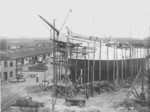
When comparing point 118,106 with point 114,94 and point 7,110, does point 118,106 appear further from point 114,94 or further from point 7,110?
point 7,110

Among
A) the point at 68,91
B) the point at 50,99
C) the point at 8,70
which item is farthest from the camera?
the point at 8,70

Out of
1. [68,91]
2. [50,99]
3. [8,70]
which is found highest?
[8,70]

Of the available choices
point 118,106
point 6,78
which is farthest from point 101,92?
point 6,78

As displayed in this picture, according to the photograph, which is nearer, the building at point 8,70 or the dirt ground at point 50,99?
the dirt ground at point 50,99

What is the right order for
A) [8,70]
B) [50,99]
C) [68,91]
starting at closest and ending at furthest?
[50,99] < [68,91] < [8,70]

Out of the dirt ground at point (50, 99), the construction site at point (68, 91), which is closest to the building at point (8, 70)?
the construction site at point (68, 91)

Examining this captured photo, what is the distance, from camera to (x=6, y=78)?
44156mm

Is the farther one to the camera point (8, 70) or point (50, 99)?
point (8, 70)

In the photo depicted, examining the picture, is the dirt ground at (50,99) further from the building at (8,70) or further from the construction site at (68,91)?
the building at (8,70)

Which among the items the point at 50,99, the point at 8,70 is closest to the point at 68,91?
the point at 50,99

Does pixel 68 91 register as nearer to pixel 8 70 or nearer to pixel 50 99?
pixel 50 99

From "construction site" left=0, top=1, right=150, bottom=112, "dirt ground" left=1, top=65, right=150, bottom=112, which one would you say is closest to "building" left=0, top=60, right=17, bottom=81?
"construction site" left=0, top=1, right=150, bottom=112

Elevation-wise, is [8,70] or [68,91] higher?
[8,70]

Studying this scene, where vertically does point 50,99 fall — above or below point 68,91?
below
